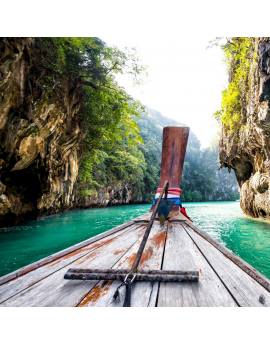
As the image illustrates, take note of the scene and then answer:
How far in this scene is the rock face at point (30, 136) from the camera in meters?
4.86

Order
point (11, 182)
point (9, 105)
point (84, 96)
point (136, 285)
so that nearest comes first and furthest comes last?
point (136, 285), point (9, 105), point (11, 182), point (84, 96)

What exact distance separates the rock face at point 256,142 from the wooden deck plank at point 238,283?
4.67m

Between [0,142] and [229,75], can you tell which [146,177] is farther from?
[0,142]

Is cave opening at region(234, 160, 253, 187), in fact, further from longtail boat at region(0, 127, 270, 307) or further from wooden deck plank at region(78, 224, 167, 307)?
wooden deck plank at region(78, 224, 167, 307)

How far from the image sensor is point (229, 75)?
973cm

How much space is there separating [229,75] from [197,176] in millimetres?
40155

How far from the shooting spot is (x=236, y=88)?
8188 millimetres

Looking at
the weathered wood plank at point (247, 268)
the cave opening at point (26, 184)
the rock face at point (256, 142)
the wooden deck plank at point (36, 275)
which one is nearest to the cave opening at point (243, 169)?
the rock face at point (256, 142)

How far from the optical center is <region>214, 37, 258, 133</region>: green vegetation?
6.81m

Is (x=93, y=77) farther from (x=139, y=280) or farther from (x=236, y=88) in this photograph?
(x=139, y=280)

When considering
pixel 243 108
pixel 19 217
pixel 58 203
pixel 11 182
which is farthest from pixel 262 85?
pixel 58 203

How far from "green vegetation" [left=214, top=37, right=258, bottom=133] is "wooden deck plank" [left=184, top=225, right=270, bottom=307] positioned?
722cm

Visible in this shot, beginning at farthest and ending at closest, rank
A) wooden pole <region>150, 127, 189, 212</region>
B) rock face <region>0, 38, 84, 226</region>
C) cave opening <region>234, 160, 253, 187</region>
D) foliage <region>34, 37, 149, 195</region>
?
cave opening <region>234, 160, 253, 187</region>, foliage <region>34, 37, 149, 195</region>, rock face <region>0, 38, 84, 226</region>, wooden pole <region>150, 127, 189, 212</region>

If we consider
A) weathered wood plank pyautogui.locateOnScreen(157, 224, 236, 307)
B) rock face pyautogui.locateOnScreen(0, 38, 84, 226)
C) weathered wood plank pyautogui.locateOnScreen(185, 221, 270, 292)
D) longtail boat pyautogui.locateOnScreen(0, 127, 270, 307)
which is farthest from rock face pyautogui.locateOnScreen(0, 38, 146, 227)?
weathered wood plank pyautogui.locateOnScreen(185, 221, 270, 292)
